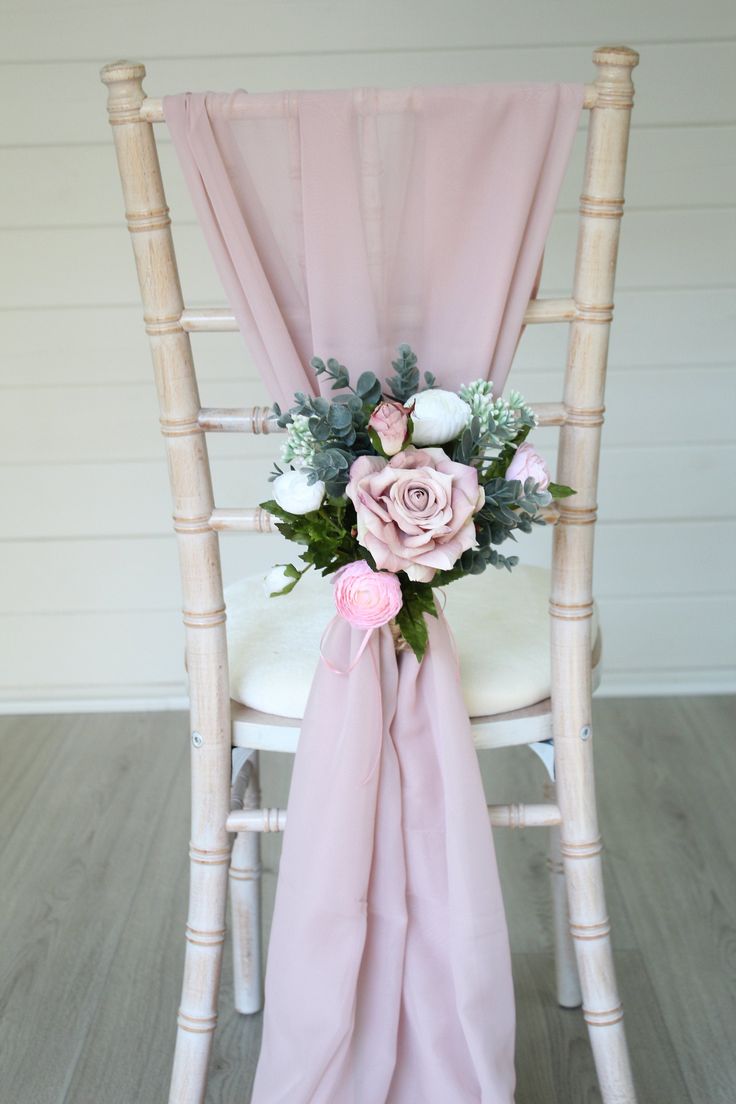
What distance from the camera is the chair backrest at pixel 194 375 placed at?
40.4 inches

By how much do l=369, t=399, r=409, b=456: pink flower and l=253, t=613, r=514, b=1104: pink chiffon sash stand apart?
0.21 metres

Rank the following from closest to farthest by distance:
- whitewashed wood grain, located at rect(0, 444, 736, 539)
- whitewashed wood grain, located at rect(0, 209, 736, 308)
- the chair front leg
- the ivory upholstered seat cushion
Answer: the ivory upholstered seat cushion < the chair front leg < whitewashed wood grain, located at rect(0, 209, 736, 308) < whitewashed wood grain, located at rect(0, 444, 736, 539)

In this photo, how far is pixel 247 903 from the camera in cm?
151

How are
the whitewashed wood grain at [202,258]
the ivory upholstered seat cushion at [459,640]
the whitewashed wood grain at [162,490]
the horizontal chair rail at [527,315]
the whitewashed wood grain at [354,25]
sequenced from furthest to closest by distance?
the whitewashed wood grain at [162,490]
the whitewashed wood grain at [202,258]
the whitewashed wood grain at [354,25]
the ivory upholstered seat cushion at [459,640]
the horizontal chair rail at [527,315]

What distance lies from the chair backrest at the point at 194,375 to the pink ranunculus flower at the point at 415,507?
0.15m

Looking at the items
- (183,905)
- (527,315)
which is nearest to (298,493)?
(527,315)

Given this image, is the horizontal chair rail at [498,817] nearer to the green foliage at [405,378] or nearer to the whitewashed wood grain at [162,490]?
the green foliage at [405,378]

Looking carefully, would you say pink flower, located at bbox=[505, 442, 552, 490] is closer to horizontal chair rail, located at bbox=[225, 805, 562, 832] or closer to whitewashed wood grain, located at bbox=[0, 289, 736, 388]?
horizontal chair rail, located at bbox=[225, 805, 562, 832]

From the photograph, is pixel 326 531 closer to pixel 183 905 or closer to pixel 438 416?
pixel 438 416

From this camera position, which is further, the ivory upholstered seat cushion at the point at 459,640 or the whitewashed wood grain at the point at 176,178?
the whitewashed wood grain at the point at 176,178

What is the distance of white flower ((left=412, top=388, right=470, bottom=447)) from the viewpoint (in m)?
0.99

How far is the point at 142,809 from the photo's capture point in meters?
2.12

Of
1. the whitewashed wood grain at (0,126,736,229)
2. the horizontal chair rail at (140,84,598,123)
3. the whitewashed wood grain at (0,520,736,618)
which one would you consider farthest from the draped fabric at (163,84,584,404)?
the whitewashed wood grain at (0,520,736,618)

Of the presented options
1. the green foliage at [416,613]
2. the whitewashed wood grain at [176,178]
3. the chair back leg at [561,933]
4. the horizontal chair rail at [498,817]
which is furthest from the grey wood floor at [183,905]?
the whitewashed wood grain at [176,178]
